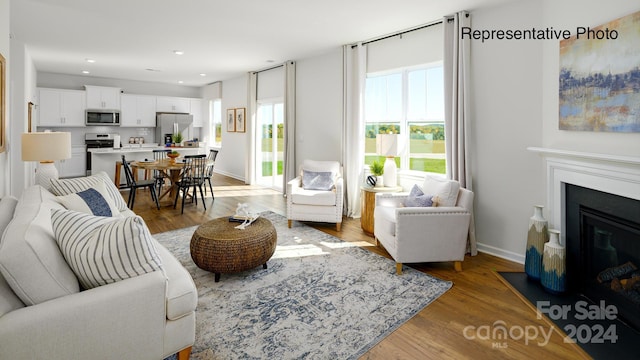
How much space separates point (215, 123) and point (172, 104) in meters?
1.33

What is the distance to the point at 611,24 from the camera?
234 cm

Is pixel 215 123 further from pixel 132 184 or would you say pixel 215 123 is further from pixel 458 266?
pixel 458 266

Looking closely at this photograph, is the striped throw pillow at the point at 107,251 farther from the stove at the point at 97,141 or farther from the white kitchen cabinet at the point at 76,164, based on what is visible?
the white kitchen cabinet at the point at 76,164

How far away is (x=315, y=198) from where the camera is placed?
4637 millimetres

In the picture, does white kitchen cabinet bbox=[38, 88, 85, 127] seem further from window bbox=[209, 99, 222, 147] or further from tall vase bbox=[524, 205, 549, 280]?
tall vase bbox=[524, 205, 549, 280]

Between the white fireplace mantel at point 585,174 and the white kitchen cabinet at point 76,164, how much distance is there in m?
9.75

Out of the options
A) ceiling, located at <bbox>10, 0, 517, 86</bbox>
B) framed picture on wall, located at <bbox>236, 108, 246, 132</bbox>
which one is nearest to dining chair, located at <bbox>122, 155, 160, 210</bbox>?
ceiling, located at <bbox>10, 0, 517, 86</bbox>

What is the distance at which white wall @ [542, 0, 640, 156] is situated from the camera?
2.29 meters

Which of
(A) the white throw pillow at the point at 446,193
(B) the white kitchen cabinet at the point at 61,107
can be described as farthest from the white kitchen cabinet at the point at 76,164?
(A) the white throw pillow at the point at 446,193

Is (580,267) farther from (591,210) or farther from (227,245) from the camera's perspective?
(227,245)

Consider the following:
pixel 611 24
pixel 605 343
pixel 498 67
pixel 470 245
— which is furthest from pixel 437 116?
pixel 605 343

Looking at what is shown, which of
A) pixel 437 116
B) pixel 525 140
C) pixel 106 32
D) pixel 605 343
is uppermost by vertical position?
pixel 106 32

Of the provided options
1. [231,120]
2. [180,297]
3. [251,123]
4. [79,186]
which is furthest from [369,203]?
[231,120]

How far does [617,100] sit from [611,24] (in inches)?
21.2
